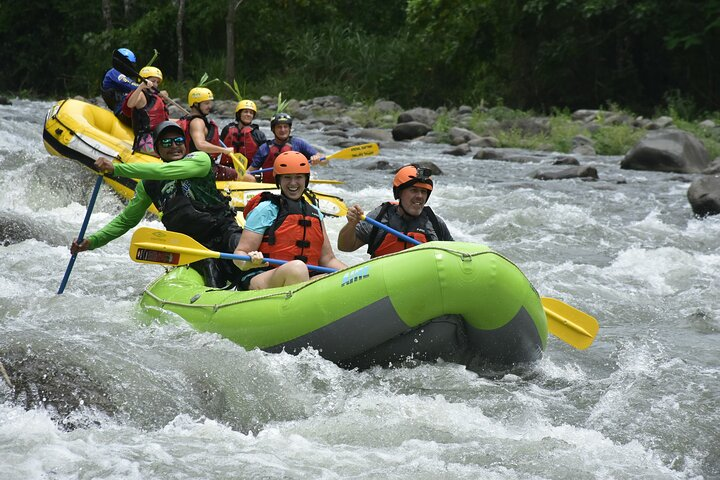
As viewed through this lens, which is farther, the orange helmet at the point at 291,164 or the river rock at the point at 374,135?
the river rock at the point at 374,135

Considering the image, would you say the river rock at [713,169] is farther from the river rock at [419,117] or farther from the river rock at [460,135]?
the river rock at [419,117]

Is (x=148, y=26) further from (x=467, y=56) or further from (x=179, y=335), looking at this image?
(x=179, y=335)

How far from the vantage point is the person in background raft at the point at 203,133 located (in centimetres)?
860

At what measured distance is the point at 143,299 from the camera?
551cm

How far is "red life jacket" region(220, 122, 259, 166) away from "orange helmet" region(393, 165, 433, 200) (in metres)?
4.27

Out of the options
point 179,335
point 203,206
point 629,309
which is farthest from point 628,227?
point 179,335

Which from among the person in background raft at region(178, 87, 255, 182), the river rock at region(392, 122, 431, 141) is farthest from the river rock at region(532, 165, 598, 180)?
the person in background raft at region(178, 87, 255, 182)

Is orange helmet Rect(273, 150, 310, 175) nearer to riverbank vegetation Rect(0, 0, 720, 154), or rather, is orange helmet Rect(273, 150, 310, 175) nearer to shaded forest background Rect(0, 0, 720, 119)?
riverbank vegetation Rect(0, 0, 720, 154)

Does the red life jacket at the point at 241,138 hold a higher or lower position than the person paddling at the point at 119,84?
lower

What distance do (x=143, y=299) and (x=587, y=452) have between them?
2569 mm

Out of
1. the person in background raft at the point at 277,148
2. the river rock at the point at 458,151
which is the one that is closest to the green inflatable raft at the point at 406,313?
the person in background raft at the point at 277,148

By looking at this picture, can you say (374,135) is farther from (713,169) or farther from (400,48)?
(400,48)

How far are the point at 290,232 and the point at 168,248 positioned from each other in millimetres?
631

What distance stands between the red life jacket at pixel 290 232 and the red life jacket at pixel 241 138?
4.25 meters
